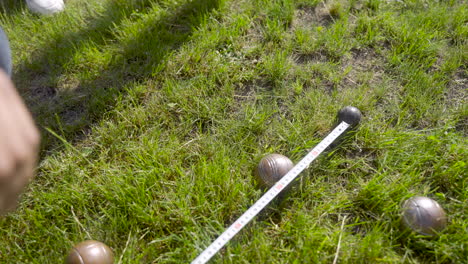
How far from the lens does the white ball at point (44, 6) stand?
3.15 metres

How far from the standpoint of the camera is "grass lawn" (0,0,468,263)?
1.89 m

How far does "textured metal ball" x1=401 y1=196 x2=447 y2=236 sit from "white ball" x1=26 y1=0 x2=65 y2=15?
3294 millimetres

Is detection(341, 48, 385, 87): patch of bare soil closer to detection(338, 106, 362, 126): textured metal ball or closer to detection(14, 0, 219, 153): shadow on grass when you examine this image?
detection(338, 106, 362, 126): textured metal ball

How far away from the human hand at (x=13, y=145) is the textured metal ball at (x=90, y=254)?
87cm

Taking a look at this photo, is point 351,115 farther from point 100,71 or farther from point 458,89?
point 100,71

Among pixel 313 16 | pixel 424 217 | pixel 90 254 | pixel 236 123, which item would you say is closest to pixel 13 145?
pixel 90 254

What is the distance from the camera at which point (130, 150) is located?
2.25 metres

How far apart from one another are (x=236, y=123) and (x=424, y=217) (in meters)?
1.24

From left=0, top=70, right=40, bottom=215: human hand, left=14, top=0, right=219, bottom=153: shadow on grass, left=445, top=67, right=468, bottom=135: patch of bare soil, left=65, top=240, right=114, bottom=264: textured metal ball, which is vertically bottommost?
left=445, top=67, right=468, bottom=135: patch of bare soil

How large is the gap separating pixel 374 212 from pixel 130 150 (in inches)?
60.8

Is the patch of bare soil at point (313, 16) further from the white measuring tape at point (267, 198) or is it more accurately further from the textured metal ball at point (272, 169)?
the textured metal ball at point (272, 169)

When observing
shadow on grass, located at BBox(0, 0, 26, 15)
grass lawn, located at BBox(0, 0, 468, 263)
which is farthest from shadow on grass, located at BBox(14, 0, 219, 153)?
shadow on grass, located at BBox(0, 0, 26, 15)

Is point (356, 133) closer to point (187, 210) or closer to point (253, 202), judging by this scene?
point (253, 202)

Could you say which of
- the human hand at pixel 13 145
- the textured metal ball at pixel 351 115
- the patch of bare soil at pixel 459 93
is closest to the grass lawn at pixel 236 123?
the patch of bare soil at pixel 459 93
